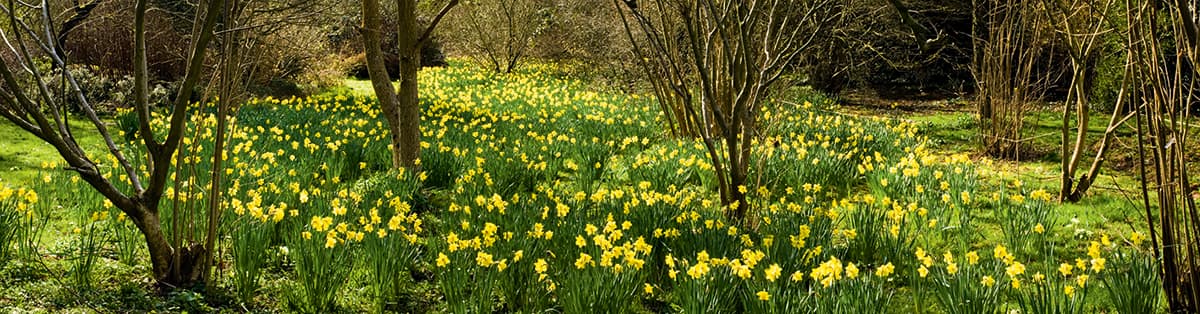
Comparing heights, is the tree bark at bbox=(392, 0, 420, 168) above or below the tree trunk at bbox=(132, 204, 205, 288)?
above

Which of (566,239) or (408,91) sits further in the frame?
(408,91)

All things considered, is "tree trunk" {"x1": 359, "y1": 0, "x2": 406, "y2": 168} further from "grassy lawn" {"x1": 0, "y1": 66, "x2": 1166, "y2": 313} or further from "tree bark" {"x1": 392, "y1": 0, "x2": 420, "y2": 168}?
"grassy lawn" {"x1": 0, "y1": 66, "x2": 1166, "y2": 313}

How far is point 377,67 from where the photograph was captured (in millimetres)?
5824

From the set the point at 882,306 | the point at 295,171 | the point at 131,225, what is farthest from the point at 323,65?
the point at 882,306

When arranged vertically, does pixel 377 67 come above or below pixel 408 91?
above

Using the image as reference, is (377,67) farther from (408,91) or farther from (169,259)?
(169,259)

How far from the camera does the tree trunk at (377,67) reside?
18.8ft

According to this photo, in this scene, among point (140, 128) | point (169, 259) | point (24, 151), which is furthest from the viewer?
point (24, 151)

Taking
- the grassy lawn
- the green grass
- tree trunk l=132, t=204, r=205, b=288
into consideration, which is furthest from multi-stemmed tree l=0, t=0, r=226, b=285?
the green grass

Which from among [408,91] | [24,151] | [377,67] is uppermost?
[377,67]

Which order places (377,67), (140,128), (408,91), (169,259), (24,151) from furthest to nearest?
(24,151)
(408,91)
(377,67)
(169,259)
(140,128)

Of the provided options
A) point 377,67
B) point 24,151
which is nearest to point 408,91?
point 377,67

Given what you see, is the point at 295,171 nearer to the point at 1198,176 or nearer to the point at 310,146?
the point at 310,146

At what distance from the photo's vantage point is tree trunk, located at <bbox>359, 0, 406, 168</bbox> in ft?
18.8
